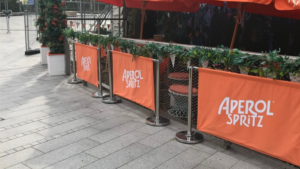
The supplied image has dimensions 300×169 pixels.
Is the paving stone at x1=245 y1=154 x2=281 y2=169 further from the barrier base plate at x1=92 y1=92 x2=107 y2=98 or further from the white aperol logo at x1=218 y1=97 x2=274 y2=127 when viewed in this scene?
the barrier base plate at x1=92 y1=92 x2=107 y2=98

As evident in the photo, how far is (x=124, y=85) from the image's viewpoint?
619 centimetres

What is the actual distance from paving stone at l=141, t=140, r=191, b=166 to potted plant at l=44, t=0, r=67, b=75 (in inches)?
244

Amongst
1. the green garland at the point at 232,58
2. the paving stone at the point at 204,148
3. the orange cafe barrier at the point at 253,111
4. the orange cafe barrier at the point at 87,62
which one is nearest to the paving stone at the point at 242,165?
the orange cafe barrier at the point at 253,111

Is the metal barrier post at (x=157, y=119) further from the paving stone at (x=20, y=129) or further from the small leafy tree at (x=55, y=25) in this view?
the small leafy tree at (x=55, y=25)

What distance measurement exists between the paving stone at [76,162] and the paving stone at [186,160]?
1035 millimetres

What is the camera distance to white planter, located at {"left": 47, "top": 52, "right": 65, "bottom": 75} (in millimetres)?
9621

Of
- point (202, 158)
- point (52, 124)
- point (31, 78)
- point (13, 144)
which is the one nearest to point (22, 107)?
point (52, 124)

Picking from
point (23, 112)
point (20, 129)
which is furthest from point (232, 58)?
point (23, 112)

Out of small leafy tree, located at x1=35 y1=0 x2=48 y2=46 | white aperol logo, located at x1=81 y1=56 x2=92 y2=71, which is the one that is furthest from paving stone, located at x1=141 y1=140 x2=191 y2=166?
small leafy tree, located at x1=35 y1=0 x2=48 y2=46

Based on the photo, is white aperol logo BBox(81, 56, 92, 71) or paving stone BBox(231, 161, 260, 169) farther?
white aperol logo BBox(81, 56, 92, 71)

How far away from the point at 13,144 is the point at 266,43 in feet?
24.5

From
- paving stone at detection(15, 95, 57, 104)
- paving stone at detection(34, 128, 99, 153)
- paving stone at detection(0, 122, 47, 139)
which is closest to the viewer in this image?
paving stone at detection(34, 128, 99, 153)

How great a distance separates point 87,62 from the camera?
7562 mm

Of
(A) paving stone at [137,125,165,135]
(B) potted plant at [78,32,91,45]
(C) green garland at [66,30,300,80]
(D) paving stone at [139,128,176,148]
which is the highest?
(B) potted plant at [78,32,91,45]
